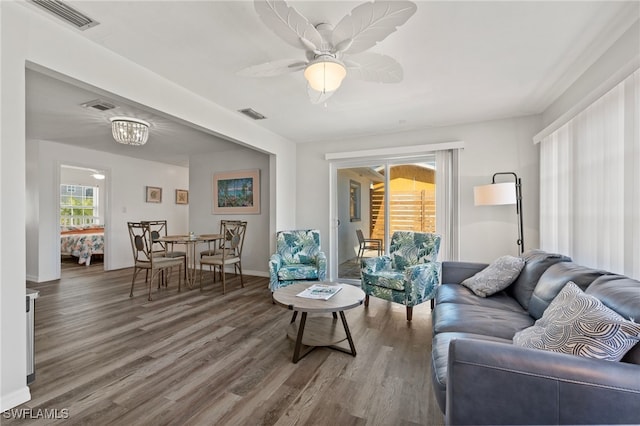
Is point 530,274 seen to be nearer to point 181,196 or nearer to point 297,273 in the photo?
point 297,273

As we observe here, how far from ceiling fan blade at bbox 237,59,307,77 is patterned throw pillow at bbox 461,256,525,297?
2.30 meters

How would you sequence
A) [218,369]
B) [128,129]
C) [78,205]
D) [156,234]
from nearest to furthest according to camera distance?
[218,369] < [128,129] < [156,234] < [78,205]

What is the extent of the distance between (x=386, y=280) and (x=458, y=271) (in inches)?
28.8

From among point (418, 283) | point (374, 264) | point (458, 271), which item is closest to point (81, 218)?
point (374, 264)

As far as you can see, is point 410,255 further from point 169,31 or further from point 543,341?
point 169,31

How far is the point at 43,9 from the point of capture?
1.74 m

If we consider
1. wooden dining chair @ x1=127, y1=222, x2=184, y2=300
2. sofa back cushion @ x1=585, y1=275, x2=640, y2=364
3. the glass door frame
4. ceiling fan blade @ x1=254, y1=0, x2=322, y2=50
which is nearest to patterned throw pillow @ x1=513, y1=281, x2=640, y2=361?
sofa back cushion @ x1=585, y1=275, x2=640, y2=364

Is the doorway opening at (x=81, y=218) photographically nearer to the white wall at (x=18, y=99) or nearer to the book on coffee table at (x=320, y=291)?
the white wall at (x=18, y=99)

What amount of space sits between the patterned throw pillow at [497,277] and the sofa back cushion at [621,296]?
31.1 inches

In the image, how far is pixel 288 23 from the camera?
59.9 inches

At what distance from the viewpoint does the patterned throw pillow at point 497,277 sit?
7.89 feet

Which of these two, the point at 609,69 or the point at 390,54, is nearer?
the point at 609,69

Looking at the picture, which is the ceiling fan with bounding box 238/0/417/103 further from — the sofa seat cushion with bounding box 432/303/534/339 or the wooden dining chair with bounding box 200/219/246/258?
the wooden dining chair with bounding box 200/219/246/258

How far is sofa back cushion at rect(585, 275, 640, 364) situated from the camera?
3.60 feet
